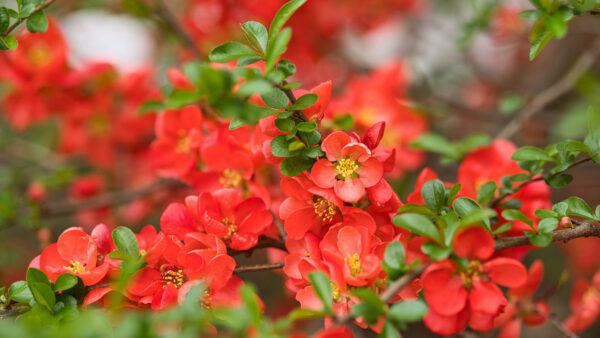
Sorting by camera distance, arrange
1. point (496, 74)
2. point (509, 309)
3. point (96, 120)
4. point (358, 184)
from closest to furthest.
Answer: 1. point (358, 184)
2. point (509, 309)
3. point (96, 120)
4. point (496, 74)

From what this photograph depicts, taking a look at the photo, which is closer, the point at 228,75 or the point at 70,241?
the point at 228,75

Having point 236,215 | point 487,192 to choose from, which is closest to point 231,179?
point 236,215

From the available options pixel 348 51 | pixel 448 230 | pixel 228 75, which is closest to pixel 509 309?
pixel 448 230

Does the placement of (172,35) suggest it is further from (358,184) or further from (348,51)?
(348,51)

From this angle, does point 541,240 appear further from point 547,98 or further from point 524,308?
point 547,98

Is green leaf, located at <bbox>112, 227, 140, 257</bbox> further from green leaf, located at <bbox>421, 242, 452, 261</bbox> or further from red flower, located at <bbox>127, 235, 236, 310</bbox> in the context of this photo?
green leaf, located at <bbox>421, 242, 452, 261</bbox>

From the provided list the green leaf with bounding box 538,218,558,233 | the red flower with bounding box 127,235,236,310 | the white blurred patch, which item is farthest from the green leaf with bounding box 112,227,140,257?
the white blurred patch
